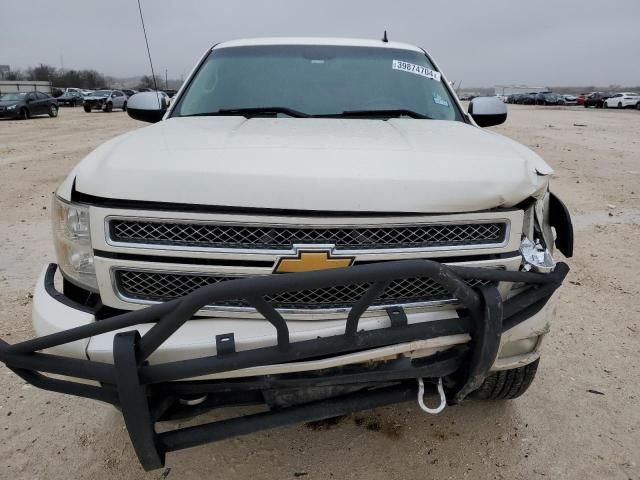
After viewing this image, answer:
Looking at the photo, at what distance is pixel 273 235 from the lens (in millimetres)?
1676

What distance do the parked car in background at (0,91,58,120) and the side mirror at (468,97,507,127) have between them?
2329 centimetres

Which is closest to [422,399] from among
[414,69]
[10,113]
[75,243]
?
[75,243]

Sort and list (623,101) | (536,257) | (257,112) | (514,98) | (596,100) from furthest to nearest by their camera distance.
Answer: (514,98), (596,100), (623,101), (257,112), (536,257)

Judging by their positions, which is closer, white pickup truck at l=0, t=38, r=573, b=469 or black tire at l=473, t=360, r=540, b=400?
white pickup truck at l=0, t=38, r=573, b=469

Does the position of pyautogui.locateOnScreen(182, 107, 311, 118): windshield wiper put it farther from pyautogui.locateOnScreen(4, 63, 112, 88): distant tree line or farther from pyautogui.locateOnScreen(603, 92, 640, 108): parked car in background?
pyautogui.locateOnScreen(4, 63, 112, 88): distant tree line

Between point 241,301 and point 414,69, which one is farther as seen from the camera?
point 414,69

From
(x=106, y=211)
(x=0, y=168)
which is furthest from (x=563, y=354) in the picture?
(x=0, y=168)

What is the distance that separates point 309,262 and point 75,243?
2.88 ft

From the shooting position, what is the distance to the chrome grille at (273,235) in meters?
1.67

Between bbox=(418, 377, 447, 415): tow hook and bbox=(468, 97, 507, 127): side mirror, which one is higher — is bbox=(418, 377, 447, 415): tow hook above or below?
below

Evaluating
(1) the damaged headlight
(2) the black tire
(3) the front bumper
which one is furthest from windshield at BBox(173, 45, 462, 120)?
(3) the front bumper

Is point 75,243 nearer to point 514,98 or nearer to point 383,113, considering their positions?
point 383,113

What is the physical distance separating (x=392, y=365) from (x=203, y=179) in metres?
0.91

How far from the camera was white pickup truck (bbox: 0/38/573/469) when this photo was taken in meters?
1.57
